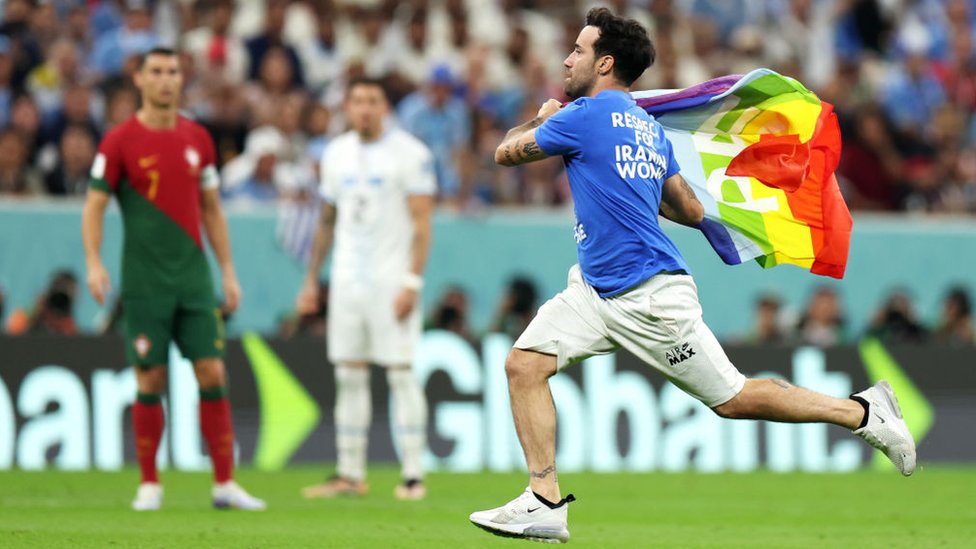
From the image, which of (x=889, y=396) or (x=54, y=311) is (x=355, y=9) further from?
(x=889, y=396)

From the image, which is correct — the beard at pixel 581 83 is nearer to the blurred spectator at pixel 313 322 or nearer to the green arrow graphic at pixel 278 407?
the green arrow graphic at pixel 278 407

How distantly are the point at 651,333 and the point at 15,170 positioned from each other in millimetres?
9353

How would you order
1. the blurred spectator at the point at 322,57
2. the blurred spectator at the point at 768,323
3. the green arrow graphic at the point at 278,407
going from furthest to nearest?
the blurred spectator at the point at 322,57
the blurred spectator at the point at 768,323
the green arrow graphic at the point at 278,407

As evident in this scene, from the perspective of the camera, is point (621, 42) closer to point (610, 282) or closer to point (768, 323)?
point (610, 282)

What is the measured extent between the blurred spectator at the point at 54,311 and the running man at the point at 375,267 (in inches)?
141

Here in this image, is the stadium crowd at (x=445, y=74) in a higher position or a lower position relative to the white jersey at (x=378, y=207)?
higher

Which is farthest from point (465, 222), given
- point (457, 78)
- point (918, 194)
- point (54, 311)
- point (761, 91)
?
point (761, 91)

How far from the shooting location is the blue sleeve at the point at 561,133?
8.02 meters

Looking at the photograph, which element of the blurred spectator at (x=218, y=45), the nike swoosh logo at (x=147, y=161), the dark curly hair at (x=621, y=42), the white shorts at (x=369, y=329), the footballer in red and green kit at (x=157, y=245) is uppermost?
the blurred spectator at (x=218, y=45)

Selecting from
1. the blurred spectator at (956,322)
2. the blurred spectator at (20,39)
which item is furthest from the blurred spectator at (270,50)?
the blurred spectator at (956,322)

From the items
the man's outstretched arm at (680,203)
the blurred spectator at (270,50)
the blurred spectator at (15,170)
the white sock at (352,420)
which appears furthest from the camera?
the blurred spectator at (270,50)

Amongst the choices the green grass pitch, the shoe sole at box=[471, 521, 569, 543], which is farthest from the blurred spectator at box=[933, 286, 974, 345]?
the shoe sole at box=[471, 521, 569, 543]

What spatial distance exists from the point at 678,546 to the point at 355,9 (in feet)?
38.0

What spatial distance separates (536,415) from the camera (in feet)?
26.5
